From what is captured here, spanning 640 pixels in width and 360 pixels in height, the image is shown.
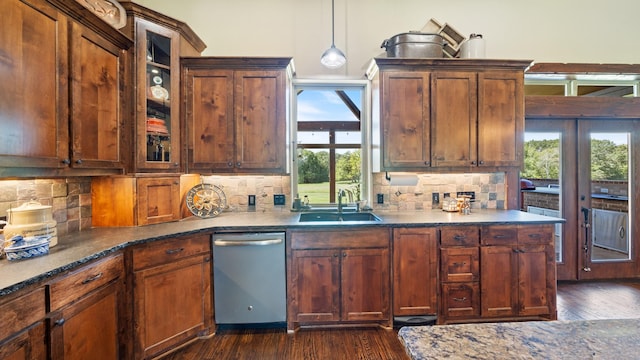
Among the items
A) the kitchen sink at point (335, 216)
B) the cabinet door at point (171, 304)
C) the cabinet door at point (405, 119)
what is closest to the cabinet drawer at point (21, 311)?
the cabinet door at point (171, 304)

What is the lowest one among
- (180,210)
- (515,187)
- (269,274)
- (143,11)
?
(269,274)

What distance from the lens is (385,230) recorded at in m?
2.36

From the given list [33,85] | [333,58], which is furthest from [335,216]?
[33,85]

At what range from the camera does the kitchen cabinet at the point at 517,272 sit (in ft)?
7.80

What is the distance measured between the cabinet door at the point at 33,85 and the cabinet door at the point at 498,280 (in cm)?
317

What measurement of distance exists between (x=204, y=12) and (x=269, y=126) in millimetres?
1536

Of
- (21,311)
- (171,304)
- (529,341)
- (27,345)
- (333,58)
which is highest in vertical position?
(333,58)

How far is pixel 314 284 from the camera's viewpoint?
7.66 ft

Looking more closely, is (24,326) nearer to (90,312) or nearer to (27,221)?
(90,312)

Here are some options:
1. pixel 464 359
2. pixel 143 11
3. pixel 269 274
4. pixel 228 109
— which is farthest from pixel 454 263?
pixel 143 11

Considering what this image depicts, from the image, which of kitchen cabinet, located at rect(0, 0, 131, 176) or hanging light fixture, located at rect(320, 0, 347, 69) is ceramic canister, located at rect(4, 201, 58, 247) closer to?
kitchen cabinet, located at rect(0, 0, 131, 176)

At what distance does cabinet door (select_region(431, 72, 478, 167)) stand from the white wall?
82 cm

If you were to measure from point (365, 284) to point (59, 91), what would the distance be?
8.22ft

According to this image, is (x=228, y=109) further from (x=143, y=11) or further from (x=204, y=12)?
(x=204, y=12)
